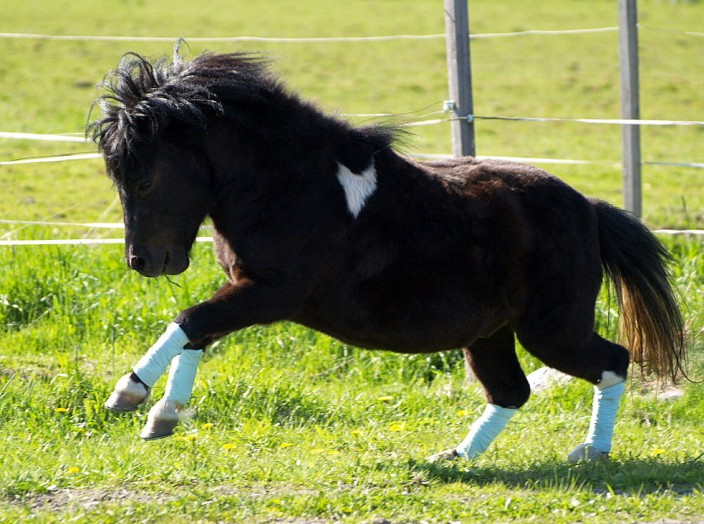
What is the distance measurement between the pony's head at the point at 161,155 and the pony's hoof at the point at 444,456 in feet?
5.05

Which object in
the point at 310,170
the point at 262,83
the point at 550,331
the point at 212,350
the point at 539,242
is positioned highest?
the point at 262,83

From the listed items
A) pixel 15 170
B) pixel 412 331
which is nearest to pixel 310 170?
pixel 412 331

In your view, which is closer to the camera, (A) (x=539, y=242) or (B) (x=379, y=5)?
(A) (x=539, y=242)

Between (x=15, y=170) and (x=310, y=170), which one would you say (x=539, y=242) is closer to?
(x=310, y=170)

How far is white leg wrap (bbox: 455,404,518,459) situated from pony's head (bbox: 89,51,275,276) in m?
1.72

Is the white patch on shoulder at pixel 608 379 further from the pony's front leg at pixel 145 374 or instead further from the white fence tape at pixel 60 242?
the white fence tape at pixel 60 242

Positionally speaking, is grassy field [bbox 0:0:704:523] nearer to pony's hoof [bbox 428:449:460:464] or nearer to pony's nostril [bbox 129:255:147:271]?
pony's hoof [bbox 428:449:460:464]

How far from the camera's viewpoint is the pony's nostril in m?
4.30

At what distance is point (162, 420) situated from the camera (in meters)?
4.10

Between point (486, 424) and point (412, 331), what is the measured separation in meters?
0.77

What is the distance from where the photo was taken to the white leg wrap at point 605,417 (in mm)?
4992

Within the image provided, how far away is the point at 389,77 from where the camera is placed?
18.6 metres

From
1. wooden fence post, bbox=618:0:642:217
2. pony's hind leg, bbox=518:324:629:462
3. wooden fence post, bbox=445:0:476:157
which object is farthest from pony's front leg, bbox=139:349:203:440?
wooden fence post, bbox=618:0:642:217

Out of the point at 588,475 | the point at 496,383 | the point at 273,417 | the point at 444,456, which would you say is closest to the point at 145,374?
the point at 444,456
